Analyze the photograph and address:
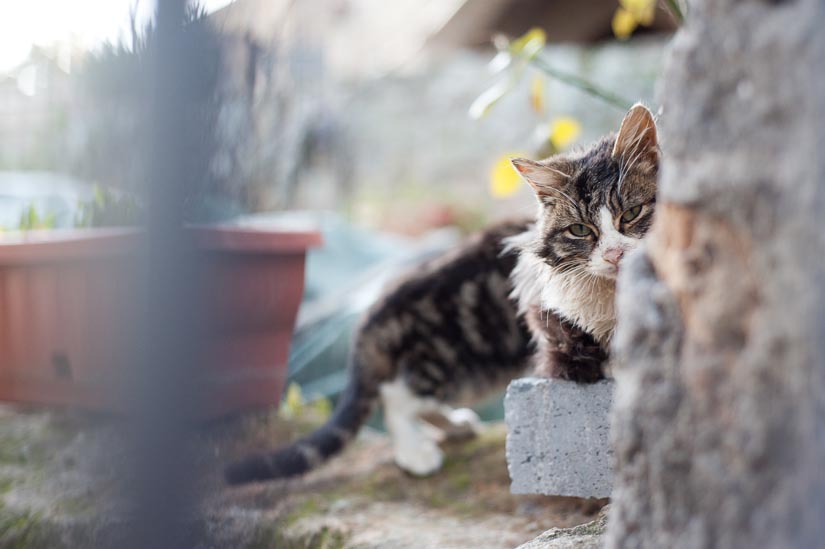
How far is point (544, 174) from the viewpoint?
52.7 inches

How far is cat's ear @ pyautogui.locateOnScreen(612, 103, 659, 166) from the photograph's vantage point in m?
1.18

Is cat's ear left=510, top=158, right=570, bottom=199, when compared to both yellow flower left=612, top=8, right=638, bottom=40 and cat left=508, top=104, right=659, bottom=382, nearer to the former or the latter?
cat left=508, top=104, right=659, bottom=382

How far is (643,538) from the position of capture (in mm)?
734

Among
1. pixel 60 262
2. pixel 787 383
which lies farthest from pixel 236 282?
pixel 787 383

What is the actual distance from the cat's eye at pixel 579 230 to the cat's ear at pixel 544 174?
80mm

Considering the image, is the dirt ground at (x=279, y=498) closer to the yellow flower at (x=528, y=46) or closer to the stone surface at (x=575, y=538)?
the stone surface at (x=575, y=538)

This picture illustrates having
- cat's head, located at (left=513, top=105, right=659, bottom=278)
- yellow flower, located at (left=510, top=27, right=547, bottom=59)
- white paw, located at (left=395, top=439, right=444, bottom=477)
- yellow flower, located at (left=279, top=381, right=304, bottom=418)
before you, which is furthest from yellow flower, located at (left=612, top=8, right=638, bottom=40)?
yellow flower, located at (left=279, top=381, right=304, bottom=418)

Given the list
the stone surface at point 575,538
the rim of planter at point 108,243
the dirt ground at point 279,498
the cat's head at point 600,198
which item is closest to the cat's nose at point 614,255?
the cat's head at point 600,198

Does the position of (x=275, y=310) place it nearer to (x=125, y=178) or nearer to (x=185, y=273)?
(x=125, y=178)

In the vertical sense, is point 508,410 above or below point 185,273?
below

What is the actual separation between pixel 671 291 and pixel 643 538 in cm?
26

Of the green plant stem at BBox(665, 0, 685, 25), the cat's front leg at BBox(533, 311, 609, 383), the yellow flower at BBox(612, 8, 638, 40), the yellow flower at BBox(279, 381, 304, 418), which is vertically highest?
the yellow flower at BBox(612, 8, 638, 40)

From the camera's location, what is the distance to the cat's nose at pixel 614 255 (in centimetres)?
119

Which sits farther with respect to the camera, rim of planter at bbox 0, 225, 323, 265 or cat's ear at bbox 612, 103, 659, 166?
rim of planter at bbox 0, 225, 323, 265
